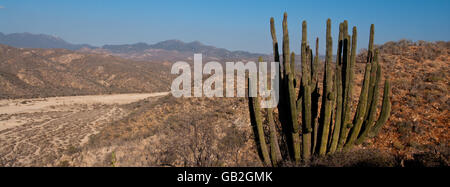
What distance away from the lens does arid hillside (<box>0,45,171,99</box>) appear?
31564 millimetres

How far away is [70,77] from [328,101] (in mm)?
40430

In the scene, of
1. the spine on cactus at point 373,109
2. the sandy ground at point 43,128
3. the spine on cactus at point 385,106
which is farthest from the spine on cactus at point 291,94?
the sandy ground at point 43,128

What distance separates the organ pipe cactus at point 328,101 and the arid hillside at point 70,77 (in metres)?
31.4

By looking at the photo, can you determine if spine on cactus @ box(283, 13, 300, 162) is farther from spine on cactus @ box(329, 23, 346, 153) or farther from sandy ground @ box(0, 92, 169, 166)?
sandy ground @ box(0, 92, 169, 166)

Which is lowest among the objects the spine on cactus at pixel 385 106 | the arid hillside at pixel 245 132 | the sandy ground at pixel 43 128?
the sandy ground at pixel 43 128

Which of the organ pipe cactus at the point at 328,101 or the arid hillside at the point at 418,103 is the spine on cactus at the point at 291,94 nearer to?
the organ pipe cactus at the point at 328,101

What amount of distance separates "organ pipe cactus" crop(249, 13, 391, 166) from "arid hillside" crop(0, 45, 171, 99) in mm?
31433

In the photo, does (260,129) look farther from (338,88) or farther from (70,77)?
(70,77)

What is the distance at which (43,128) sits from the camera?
48.5 feet

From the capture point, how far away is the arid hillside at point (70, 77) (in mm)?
31564

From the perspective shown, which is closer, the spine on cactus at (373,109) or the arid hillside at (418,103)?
the spine on cactus at (373,109)

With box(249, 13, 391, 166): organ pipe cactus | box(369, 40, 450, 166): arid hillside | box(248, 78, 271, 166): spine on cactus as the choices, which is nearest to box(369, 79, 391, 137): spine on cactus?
box(249, 13, 391, 166): organ pipe cactus

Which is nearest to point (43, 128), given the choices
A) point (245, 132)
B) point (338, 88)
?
point (245, 132)
